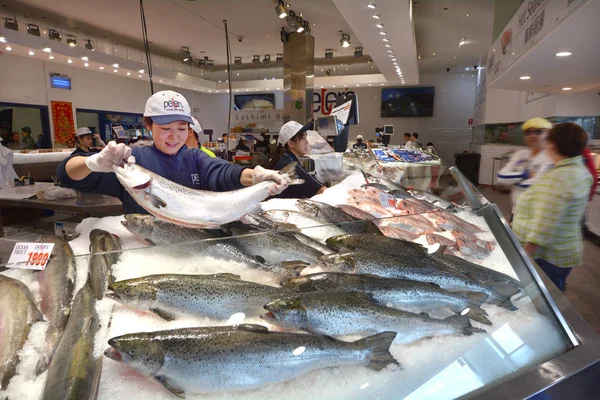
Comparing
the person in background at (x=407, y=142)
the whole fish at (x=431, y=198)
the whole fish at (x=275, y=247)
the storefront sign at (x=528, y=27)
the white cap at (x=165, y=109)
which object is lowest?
the whole fish at (x=431, y=198)

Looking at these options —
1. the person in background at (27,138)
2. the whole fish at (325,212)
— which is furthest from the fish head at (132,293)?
the person in background at (27,138)

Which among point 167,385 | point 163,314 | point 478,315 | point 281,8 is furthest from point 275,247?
point 281,8

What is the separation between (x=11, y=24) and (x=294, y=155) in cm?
912

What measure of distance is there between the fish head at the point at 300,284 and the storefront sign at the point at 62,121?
40.6ft

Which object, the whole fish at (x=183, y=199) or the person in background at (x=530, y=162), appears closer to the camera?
the whole fish at (x=183, y=199)

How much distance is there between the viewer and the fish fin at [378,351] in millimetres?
1017

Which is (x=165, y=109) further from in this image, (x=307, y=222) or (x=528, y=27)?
(x=528, y=27)

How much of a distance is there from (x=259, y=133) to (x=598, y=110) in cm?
712

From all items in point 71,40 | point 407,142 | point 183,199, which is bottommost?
point 183,199

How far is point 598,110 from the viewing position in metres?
7.81

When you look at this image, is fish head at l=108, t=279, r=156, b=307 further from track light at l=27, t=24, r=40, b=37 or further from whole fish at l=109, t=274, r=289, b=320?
track light at l=27, t=24, r=40, b=37

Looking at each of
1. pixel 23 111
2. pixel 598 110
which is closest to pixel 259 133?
pixel 598 110

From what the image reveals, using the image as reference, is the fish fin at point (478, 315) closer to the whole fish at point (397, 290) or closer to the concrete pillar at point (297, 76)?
the whole fish at point (397, 290)

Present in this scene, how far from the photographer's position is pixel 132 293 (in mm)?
1040
